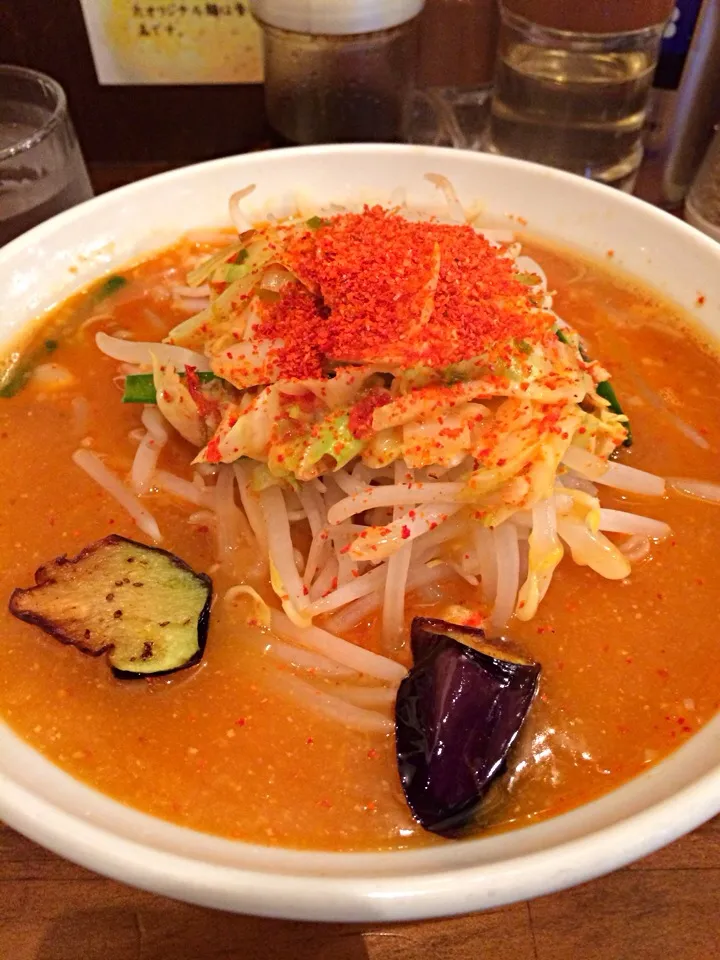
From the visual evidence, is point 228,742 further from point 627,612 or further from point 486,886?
point 627,612

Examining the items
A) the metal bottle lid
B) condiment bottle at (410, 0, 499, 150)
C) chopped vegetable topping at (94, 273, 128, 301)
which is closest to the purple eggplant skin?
chopped vegetable topping at (94, 273, 128, 301)

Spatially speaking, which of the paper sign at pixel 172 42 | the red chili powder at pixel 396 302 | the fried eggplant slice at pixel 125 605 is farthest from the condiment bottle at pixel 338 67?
the fried eggplant slice at pixel 125 605

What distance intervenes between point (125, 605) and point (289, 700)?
35 centimetres

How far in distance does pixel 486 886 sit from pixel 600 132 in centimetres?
234

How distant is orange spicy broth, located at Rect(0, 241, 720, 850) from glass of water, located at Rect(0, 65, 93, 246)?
2.42ft

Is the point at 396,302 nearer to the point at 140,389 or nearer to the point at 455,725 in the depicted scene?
the point at 140,389

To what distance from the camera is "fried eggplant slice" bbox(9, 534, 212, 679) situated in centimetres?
128

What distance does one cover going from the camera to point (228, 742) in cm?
121

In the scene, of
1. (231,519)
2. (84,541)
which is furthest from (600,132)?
(84,541)

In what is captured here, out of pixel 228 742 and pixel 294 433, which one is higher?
pixel 294 433

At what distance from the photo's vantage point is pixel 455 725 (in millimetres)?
1128

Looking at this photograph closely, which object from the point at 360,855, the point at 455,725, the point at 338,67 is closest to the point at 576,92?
the point at 338,67

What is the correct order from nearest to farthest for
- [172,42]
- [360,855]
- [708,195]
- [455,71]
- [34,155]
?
[360,855], [34,155], [708,195], [172,42], [455,71]

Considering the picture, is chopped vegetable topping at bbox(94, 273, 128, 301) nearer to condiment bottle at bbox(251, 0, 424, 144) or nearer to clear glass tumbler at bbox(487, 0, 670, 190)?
condiment bottle at bbox(251, 0, 424, 144)
